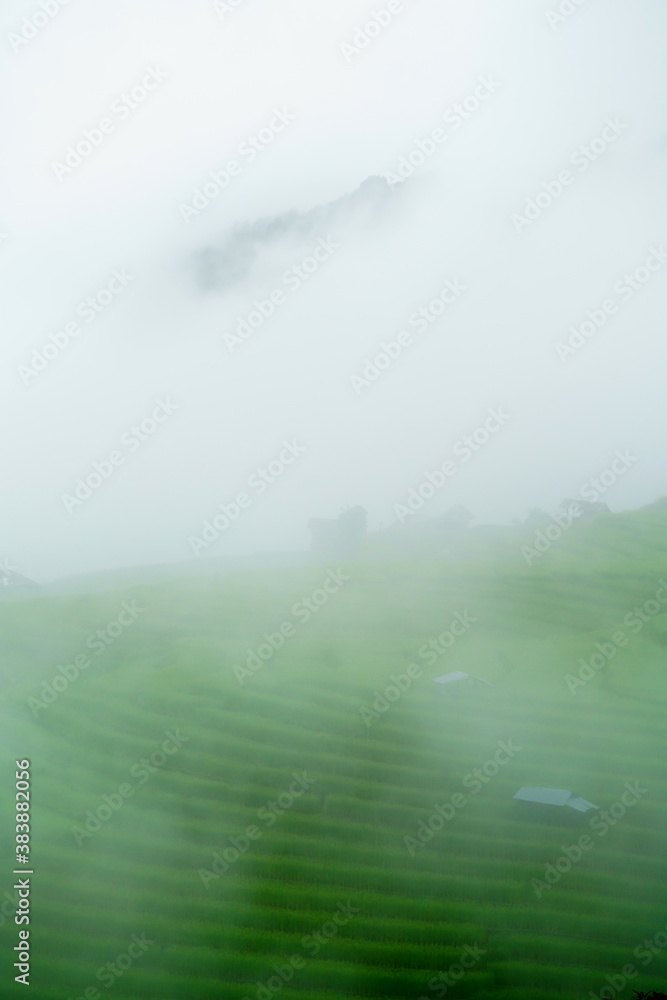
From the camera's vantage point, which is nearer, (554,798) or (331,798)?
(554,798)

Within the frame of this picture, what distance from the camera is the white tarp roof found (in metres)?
33.9

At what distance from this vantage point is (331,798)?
35656 mm

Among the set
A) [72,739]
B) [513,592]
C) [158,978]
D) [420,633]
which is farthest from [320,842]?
[513,592]

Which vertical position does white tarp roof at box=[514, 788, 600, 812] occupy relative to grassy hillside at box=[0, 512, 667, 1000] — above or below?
above

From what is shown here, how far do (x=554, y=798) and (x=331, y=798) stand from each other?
1084 centimetres

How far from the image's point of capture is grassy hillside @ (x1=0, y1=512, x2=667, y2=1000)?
91.9 ft

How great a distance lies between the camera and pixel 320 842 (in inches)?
1307

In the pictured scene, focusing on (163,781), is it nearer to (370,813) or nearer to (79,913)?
(79,913)

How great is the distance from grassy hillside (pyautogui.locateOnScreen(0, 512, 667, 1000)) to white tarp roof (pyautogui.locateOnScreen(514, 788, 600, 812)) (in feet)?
1.77

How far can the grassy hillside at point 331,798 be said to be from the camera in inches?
1102

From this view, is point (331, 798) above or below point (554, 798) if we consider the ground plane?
below

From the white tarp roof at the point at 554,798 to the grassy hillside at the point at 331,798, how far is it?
0.54 meters

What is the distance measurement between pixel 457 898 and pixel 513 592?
32228 mm

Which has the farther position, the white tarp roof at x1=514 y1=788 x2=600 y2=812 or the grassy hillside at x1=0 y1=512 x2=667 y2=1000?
the white tarp roof at x1=514 y1=788 x2=600 y2=812
